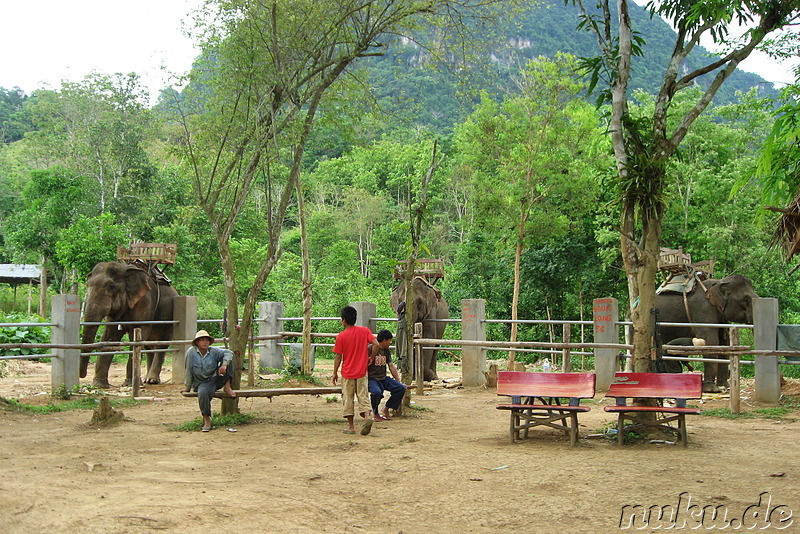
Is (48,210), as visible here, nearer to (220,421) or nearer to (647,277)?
(220,421)

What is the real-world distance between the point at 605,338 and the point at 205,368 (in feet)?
22.6

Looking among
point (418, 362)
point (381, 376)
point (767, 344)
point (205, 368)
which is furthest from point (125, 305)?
point (767, 344)

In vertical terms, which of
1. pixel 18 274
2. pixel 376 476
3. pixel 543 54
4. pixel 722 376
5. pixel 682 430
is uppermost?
pixel 543 54

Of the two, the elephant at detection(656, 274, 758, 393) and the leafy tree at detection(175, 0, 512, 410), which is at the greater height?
the leafy tree at detection(175, 0, 512, 410)

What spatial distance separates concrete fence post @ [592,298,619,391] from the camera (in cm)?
1327

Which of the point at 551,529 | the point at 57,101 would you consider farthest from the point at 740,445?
the point at 57,101

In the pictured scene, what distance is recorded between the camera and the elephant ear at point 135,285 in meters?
14.4

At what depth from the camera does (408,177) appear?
66.7 ft

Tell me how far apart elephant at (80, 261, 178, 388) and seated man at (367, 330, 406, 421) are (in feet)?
18.2

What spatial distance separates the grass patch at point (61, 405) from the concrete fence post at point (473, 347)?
568cm

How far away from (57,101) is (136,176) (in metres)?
13.9

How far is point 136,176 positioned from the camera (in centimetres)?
2775

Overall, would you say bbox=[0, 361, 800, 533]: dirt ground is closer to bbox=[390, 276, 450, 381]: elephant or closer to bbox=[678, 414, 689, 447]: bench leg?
bbox=[678, 414, 689, 447]: bench leg

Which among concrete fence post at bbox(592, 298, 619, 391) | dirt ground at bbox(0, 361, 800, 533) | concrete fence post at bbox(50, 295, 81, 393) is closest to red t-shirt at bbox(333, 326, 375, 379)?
dirt ground at bbox(0, 361, 800, 533)
